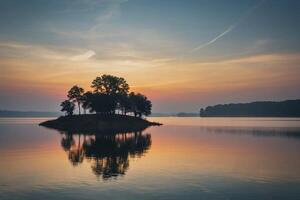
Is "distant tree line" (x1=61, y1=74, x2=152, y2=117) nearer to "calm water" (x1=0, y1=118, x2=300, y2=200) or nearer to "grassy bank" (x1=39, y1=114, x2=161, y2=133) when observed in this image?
"grassy bank" (x1=39, y1=114, x2=161, y2=133)

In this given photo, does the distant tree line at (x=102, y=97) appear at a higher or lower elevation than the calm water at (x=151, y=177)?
higher

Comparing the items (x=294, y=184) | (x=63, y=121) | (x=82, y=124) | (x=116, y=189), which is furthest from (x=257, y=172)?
(x=63, y=121)

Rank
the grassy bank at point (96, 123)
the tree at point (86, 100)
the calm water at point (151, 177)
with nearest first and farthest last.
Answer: the calm water at point (151, 177), the grassy bank at point (96, 123), the tree at point (86, 100)

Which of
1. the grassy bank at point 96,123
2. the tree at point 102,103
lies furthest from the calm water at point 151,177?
the tree at point 102,103

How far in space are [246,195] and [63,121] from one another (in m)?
159

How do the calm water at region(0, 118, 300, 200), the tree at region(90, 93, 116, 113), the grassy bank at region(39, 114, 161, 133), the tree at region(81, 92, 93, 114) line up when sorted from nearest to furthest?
the calm water at region(0, 118, 300, 200) < the grassy bank at region(39, 114, 161, 133) < the tree at region(90, 93, 116, 113) < the tree at region(81, 92, 93, 114)

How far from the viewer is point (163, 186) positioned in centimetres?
3584

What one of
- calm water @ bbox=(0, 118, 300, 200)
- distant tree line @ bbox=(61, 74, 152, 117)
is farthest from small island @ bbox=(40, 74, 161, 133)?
calm water @ bbox=(0, 118, 300, 200)

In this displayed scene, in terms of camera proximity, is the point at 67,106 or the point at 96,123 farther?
the point at 67,106

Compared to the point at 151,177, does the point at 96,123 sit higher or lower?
higher

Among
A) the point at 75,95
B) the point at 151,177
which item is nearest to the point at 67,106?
the point at 75,95

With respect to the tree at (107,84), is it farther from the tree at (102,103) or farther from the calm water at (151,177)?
the calm water at (151,177)

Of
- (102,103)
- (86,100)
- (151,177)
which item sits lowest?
(151,177)

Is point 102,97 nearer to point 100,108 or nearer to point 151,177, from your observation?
point 100,108
